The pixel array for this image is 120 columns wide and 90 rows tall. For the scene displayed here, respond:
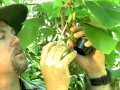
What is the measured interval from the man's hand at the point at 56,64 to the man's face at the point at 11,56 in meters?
0.23

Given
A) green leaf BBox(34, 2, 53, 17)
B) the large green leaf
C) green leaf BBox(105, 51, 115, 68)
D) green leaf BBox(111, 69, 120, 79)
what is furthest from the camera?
green leaf BBox(111, 69, 120, 79)

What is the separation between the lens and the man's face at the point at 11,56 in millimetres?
1886

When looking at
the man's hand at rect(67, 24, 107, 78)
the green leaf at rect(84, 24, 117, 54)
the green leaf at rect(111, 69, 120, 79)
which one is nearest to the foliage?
the green leaf at rect(84, 24, 117, 54)

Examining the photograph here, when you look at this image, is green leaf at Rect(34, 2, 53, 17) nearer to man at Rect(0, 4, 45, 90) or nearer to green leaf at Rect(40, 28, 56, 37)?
green leaf at Rect(40, 28, 56, 37)

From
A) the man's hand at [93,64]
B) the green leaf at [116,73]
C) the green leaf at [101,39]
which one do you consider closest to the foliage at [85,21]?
the green leaf at [101,39]

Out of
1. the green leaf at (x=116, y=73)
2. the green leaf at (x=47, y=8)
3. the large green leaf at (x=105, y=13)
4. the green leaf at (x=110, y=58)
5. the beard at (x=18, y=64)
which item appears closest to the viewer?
the large green leaf at (x=105, y=13)

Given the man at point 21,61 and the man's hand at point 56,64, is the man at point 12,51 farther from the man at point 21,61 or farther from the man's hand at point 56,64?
the man's hand at point 56,64

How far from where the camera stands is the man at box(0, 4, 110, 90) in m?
1.67

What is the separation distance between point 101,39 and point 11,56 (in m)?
0.60

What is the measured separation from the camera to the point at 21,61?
1892mm

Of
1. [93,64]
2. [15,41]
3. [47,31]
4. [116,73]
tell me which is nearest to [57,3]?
[47,31]

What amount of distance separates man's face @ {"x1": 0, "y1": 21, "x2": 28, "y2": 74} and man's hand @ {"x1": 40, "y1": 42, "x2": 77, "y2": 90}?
0.23 m

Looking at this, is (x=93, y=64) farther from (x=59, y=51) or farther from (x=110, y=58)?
(x=59, y=51)

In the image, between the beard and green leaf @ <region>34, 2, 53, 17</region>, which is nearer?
green leaf @ <region>34, 2, 53, 17</region>
